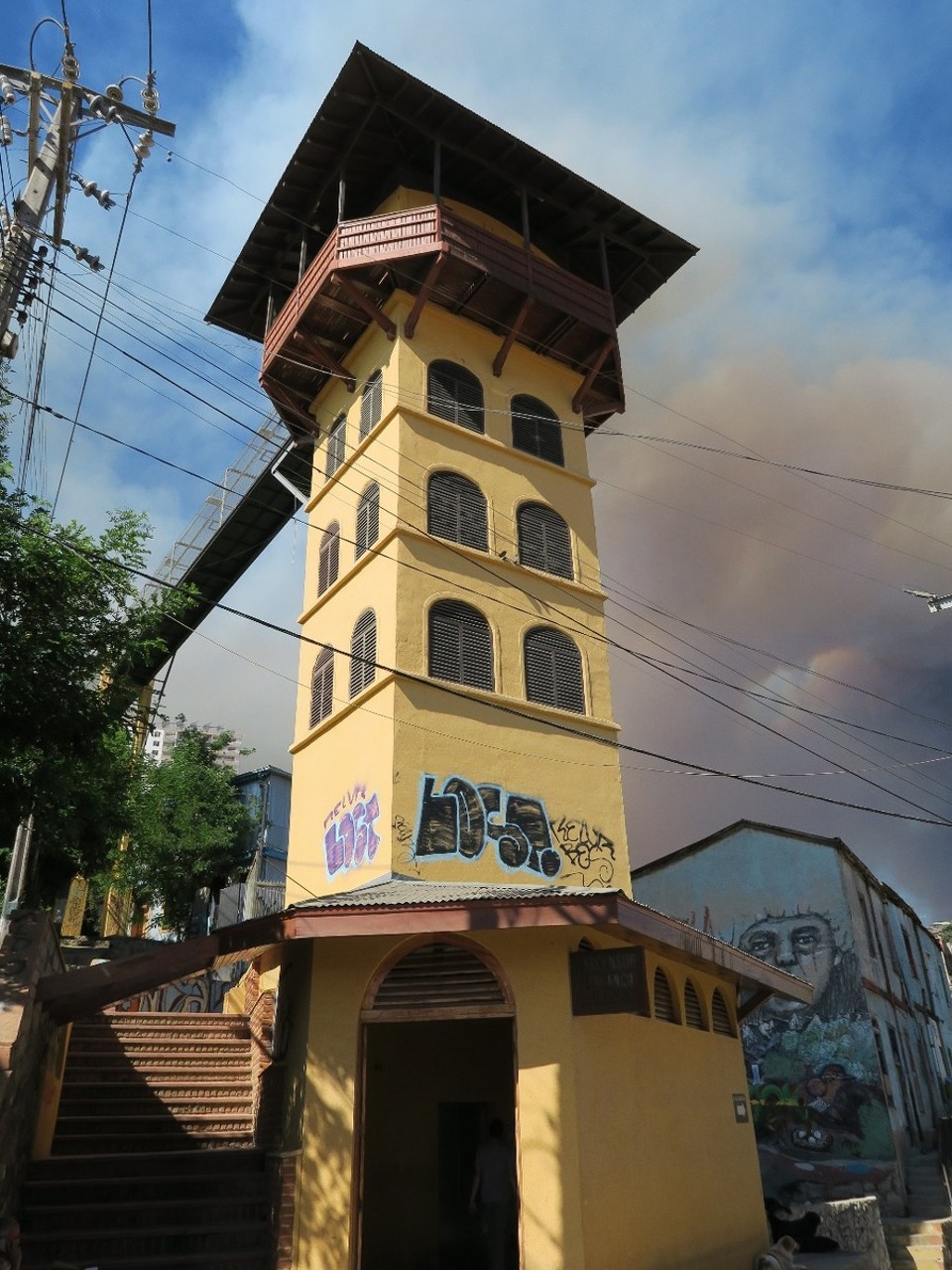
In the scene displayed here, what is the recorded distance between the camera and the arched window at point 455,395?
19.1 metres

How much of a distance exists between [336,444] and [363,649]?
19.9 feet

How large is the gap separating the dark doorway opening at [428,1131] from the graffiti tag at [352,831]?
256cm

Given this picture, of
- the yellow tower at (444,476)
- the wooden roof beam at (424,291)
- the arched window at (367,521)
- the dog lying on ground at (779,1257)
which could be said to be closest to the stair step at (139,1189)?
the yellow tower at (444,476)

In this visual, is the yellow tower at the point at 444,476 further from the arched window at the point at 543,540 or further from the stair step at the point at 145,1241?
the stair step at the point at 145,1241

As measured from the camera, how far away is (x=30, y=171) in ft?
41.6

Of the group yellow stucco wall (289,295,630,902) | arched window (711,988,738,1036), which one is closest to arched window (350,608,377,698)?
yellow stucco wall (289,295,630,902)

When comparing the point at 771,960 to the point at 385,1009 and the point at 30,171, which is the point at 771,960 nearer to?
the point at 385,1009

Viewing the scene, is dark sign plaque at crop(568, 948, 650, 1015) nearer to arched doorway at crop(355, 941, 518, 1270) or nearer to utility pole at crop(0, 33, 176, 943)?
arched doorway at crop(355, 941, 518, 1270)

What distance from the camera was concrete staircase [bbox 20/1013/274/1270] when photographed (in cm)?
1038

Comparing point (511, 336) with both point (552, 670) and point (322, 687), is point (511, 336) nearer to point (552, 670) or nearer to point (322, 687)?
point (552, 670)

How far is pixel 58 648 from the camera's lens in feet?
Answer: 36.4

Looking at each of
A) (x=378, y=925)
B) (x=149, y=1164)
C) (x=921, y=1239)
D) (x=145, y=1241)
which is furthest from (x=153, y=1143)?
(x=921, y=1239)

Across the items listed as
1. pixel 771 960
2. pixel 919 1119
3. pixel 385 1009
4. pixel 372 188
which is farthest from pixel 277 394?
pixel 919 1119

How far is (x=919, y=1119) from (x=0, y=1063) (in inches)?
940
